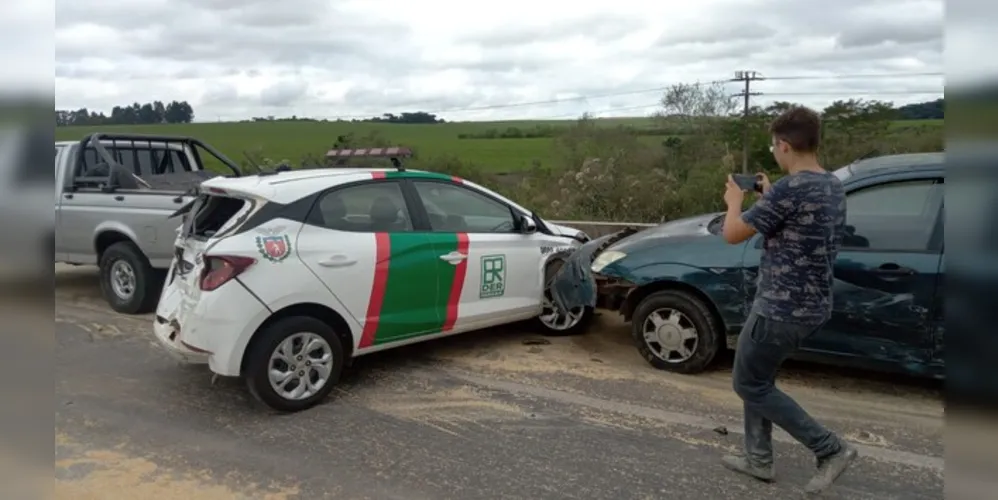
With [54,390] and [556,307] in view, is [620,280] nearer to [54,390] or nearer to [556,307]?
[556,307]

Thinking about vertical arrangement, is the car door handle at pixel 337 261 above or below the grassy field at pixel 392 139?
below

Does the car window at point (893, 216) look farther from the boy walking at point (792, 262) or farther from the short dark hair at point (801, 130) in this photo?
the short dark hair at point (801, 130)

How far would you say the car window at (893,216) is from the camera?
4.68 metres

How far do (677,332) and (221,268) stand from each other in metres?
3.23

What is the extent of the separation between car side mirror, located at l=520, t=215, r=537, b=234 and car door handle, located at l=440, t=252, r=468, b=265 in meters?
0.75

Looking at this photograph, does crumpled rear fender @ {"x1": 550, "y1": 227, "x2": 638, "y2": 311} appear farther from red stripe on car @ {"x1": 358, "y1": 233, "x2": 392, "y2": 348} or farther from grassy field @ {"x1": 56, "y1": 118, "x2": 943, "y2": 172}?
grassy field @ {"x1": 56, "y1": 118, "x2": 943, "y2": 172}

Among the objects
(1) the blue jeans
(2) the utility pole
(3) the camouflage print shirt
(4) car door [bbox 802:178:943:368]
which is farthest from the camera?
(2) the utility pole

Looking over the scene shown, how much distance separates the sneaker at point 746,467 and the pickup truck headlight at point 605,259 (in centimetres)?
202

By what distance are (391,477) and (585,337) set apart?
9.74ft

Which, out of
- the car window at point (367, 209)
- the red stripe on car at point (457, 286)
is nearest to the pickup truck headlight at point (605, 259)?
the red stripe on car at point (457, 286)

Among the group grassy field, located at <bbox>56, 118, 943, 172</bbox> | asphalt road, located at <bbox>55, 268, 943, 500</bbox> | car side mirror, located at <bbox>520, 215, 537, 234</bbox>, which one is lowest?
asphalt road, located at <bbox>55, 268, 943, 500</bbox>

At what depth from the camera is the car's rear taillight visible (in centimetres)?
465

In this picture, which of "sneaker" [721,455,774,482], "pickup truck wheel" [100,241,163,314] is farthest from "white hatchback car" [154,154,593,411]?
→ "pickup truck wheel" [100,241,163,314]

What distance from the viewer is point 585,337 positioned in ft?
21.6
